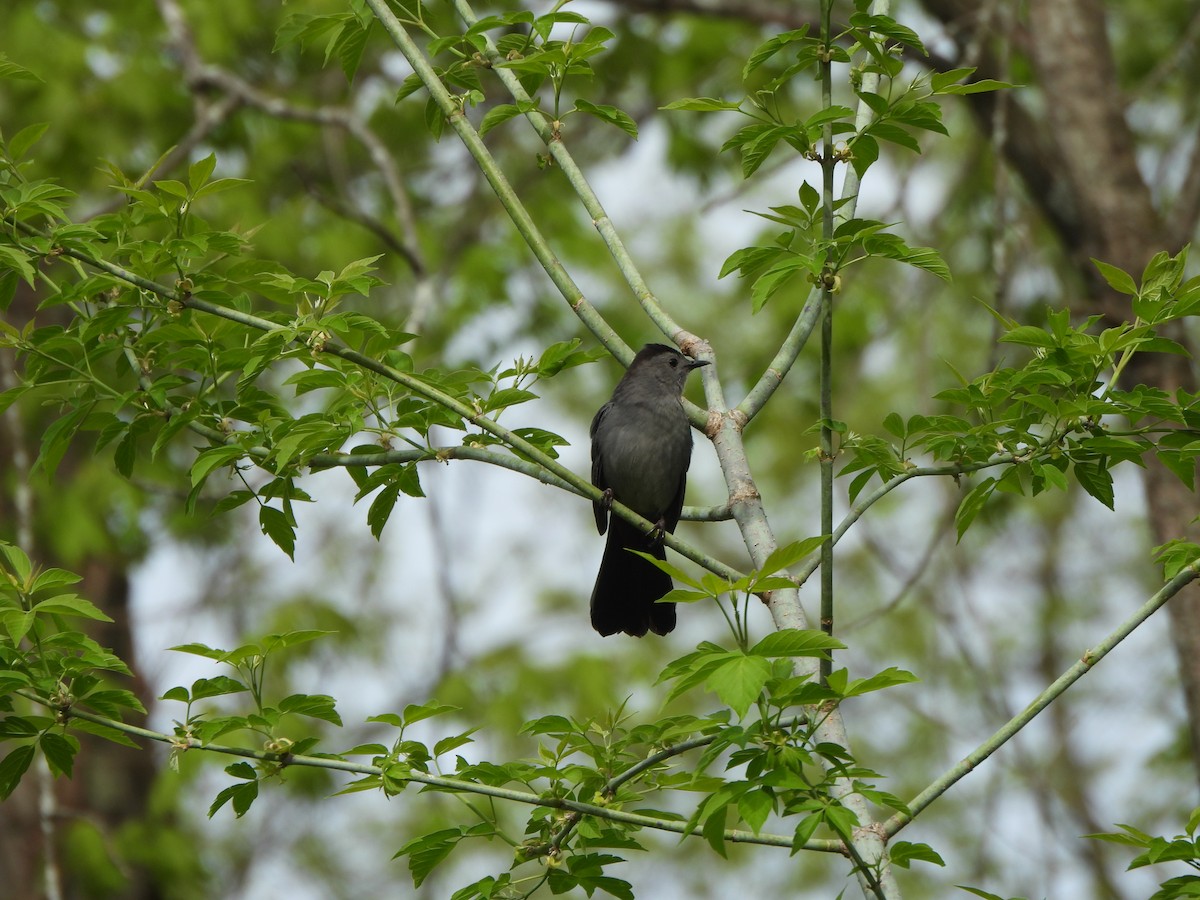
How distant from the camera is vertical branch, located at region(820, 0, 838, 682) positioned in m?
2.68

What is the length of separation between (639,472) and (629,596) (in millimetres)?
720

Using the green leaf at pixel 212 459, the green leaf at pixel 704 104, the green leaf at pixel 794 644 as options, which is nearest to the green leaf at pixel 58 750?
the green leaf at pixel 212 459

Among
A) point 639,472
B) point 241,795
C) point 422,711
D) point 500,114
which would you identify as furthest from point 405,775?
point 639,472

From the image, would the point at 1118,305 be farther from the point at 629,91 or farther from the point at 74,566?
the point at 74,566

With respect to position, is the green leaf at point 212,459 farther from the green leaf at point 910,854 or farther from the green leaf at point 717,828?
the green leaf at point 910,854

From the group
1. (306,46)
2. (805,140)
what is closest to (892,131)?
(805,140)

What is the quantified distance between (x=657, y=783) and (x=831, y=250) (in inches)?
46.1

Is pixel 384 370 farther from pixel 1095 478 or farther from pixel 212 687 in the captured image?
pixel 1095 478

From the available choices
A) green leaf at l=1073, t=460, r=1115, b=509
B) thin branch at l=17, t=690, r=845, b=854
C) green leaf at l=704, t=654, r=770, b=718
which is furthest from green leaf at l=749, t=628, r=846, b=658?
green leaf at l=1073, t=460, r=1115, b=509

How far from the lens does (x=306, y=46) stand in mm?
3545

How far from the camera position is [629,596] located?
508 centimetres

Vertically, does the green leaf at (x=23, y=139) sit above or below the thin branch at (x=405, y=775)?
above

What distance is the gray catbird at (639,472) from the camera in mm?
5059

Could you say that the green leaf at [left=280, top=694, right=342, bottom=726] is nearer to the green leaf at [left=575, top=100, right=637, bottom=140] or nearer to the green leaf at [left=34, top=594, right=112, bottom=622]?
the green leaf at [left=34, top=594, right=112, bottom=622]
